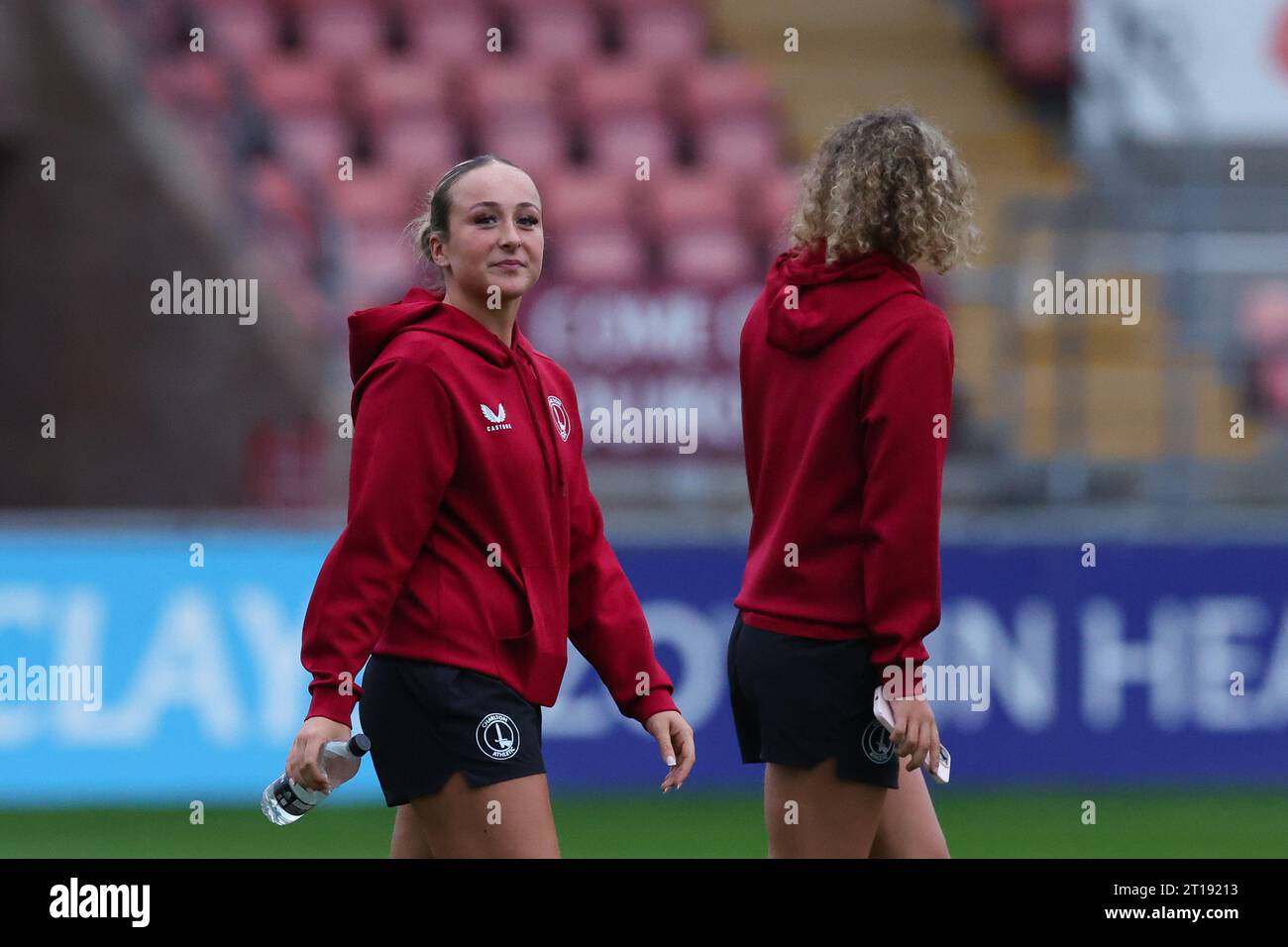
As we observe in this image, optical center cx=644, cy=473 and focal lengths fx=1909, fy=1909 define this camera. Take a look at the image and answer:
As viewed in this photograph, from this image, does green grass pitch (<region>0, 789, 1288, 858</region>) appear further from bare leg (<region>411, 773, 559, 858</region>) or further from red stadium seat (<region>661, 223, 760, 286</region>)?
red stadium seat (<region>661, 223, 760, 286</region>)

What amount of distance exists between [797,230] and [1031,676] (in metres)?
3.82

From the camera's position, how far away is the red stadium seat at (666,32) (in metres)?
10.6

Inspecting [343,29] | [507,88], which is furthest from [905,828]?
[343,29]

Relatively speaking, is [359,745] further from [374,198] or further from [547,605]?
[374,198]

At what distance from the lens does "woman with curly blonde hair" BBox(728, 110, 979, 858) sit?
282 centimetres

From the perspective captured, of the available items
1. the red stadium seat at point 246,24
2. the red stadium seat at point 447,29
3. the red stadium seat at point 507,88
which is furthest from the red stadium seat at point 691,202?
the red stadium seat at point 246,24

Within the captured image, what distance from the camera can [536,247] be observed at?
9.64 ft

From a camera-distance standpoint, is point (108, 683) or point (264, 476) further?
point (264, 476)

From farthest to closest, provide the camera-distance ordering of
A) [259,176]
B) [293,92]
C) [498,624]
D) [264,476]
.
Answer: [293,92] → [259,176] → [264,476] → [498,624]

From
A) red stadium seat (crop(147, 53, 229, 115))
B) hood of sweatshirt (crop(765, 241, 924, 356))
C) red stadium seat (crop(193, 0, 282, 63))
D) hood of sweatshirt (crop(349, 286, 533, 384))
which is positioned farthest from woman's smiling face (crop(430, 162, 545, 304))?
red stadium seat (crop(193, 0, 282, 63))

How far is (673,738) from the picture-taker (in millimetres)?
3047

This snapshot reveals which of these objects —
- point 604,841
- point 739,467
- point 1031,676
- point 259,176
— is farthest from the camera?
point 259,176
